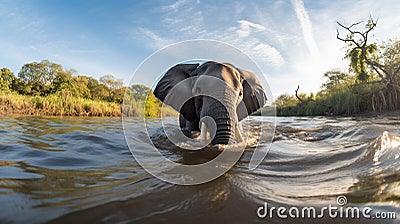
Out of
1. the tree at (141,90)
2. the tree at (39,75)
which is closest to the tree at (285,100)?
the tree at (141,90)

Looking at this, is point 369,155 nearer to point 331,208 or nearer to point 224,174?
point 331,208

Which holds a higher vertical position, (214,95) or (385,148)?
(214,95)

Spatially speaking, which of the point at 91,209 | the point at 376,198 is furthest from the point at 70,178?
the point at 376,198

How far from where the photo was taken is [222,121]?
7.84 ft

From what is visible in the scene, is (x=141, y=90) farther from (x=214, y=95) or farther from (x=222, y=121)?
(x=222, y=121)

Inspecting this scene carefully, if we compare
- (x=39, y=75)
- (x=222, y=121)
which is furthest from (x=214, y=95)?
(x=39, y=75)

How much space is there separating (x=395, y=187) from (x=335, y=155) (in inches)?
38.9

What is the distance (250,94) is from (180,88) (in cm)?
121

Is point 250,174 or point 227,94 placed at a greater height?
point 227,94

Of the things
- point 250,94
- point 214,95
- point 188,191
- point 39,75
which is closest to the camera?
point 188,191

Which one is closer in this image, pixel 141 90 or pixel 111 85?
pixel 141 90

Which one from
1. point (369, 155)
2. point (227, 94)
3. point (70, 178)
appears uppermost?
point (227, 94)

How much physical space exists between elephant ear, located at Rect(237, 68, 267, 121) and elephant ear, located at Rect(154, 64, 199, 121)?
85cm

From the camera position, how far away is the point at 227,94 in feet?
8.63
